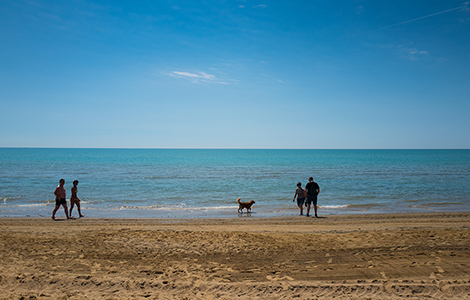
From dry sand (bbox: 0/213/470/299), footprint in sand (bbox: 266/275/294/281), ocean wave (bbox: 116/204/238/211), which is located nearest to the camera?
dry sand (bbox: 0/213/470/299)

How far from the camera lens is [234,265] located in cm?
657

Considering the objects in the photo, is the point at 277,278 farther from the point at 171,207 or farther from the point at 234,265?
the point at 171,207

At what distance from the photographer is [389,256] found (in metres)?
6.85

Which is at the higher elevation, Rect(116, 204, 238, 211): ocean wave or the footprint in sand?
the footprint in sand

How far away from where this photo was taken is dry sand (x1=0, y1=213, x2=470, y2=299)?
5.38m

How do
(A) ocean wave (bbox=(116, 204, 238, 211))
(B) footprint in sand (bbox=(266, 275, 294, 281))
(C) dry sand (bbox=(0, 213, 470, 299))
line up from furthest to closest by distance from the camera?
1. (A) ocean wave (bbox=(116, 204, 238, 211))
2. (B) footprint in sand (bbox=(266, 275, 294, 281))
3. (C) dry sand (bbox=(0, 213, 470, 299))

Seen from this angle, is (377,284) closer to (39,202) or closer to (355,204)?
(355,204)

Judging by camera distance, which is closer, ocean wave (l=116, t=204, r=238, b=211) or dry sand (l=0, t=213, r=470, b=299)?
dry sand (l=0, t=213, r=470, b=299)

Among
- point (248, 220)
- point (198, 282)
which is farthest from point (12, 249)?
point (248, 220)

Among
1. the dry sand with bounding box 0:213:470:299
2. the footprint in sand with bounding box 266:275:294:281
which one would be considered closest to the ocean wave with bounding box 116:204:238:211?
the dry sand with bounding box 0:213:470:299

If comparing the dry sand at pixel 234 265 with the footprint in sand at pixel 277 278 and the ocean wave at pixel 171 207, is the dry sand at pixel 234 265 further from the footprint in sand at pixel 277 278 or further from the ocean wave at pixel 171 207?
the ocean wave at pixel 171 207

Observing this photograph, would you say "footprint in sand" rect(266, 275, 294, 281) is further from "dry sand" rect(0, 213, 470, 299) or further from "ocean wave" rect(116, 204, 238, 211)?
"ocean wave" rect(116, 204, 238, 211)

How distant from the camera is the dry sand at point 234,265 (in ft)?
17.6

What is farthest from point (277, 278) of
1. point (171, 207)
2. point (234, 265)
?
point (171, 207)
